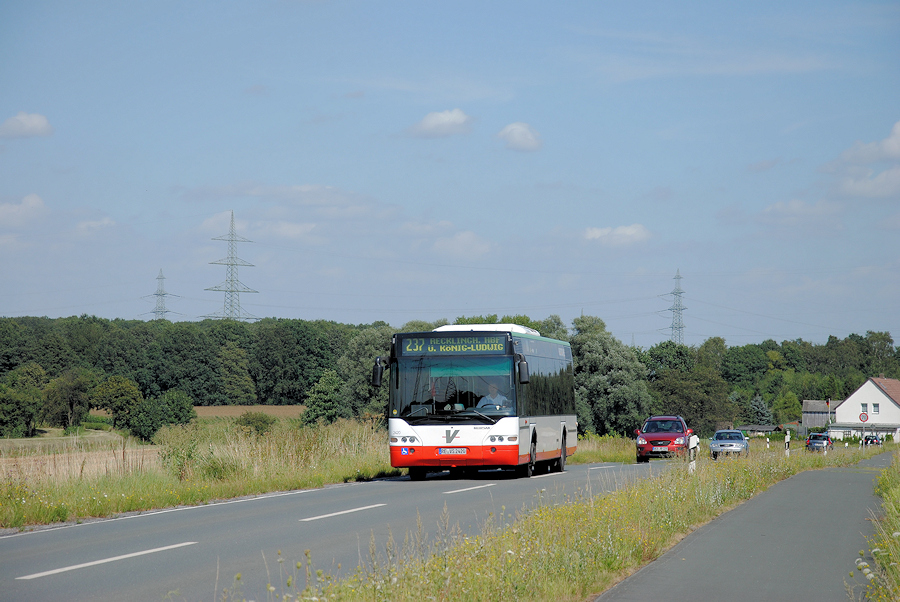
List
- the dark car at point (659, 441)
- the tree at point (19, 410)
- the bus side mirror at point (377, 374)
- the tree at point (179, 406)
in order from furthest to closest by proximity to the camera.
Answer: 1. the tree at point (179, 406)
2. the tree at point (19, 410)
3. the dark car at point (659, 441)
4. the bus side mirror at point (377, 374)

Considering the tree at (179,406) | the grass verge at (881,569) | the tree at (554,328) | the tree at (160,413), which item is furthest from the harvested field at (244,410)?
the grass verge at (881,569)

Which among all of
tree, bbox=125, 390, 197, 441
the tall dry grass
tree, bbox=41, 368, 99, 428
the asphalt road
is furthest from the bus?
tree, bbox=41, 368, 99, 428

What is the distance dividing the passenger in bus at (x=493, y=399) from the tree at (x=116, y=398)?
78801mm

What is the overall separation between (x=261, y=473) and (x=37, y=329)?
4194 inches

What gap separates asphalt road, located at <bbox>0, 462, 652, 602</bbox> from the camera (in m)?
8.52

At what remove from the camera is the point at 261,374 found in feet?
401

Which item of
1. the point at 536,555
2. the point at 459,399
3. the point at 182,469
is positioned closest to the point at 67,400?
the point at 182,469

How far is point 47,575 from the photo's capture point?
8984mm

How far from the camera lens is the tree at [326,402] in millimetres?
85812

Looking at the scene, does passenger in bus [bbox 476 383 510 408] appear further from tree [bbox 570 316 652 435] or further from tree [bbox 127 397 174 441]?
tree [bbox 127 397 174 441]

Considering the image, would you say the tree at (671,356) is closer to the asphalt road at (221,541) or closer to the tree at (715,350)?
the tree at (715,350)

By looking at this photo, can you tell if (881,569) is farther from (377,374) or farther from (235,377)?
(235,377)

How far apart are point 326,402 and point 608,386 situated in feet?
83.7

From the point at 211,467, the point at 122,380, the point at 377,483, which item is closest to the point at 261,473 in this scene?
the point at 211,467
